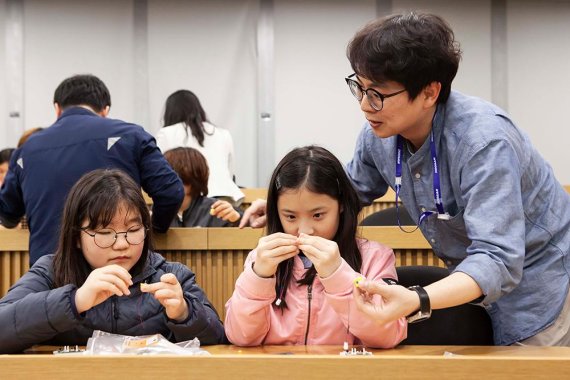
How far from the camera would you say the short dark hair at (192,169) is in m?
4.32

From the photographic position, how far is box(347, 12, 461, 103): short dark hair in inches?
72.3

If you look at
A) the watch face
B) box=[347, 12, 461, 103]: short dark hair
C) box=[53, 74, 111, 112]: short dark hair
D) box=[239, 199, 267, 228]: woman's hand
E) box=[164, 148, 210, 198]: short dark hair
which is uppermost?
box=[53, 74, 111, 112]: short dark hair

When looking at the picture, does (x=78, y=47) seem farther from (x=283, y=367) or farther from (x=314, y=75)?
(x=283, y=367)

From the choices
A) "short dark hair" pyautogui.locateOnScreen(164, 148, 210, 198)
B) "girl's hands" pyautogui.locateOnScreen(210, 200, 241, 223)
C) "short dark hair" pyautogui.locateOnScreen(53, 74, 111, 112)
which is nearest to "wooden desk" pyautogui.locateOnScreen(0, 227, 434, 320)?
"girl's hands" pyautogui.locateOnScreen(210, 200, 241, 223)

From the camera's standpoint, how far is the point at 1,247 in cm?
358

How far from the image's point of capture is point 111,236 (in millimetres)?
2201

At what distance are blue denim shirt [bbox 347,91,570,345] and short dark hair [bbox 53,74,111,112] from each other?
187 centimetres

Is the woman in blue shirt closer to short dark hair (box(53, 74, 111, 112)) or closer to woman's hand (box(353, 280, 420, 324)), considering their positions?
woman's hand (box(353, 280, 420, 324))

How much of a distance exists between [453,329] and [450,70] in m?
0.74

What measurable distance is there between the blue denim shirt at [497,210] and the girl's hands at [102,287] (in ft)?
2.45


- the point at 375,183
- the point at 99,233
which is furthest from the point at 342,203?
the point at 99,233

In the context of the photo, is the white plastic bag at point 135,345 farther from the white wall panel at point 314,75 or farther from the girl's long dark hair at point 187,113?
the white wall panel at point 314,75

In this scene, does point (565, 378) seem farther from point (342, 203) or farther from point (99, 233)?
point (99, 233)

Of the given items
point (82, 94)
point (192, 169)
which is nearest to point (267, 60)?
point (192, 169)
